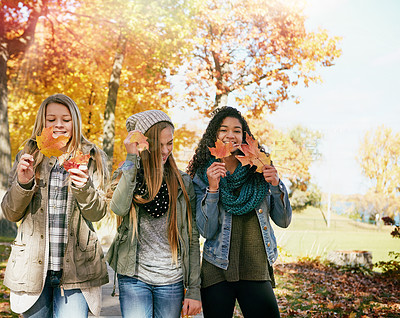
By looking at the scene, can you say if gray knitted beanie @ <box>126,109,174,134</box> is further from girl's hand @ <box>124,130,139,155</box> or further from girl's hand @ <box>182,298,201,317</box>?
girl's hand @ <box>182,298,201,317</box>

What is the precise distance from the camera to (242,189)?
2467mm

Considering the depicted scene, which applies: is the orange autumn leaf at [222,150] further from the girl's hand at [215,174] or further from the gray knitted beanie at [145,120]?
the gray knitted beanie at [145,120]

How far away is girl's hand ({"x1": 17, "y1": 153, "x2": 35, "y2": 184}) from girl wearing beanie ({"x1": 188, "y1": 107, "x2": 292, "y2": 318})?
0.91m

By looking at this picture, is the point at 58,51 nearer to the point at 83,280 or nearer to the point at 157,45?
the point at 157,45

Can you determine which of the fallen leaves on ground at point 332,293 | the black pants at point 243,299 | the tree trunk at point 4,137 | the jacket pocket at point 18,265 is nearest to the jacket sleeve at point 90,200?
the jacket pocket at point 18,265

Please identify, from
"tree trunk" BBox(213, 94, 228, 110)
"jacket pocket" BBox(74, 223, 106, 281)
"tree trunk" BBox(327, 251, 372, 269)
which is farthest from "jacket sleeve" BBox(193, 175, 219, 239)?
"tree trunk" BBox(213, 94, 228, 110)

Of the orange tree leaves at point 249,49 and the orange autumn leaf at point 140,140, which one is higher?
the orange tree leaves at point 249,49

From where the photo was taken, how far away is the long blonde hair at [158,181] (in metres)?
2.26

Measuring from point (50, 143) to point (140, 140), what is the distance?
0.44m

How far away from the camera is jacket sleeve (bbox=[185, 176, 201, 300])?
2280mm

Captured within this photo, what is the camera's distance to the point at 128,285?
7.29 feet

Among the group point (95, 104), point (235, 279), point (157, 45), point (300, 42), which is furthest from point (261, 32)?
point (235, 279)

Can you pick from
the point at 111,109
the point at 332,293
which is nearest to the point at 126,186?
the point at 332,293

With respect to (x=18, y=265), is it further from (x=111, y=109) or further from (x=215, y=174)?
(x=111, y=109)
